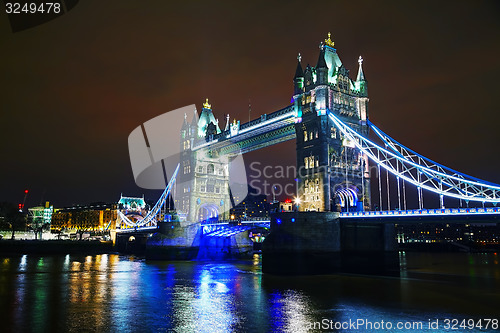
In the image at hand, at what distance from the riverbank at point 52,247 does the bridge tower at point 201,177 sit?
82.5 feet

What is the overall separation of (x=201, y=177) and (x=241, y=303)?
52.3m

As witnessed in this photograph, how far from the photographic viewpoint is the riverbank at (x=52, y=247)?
82312mm

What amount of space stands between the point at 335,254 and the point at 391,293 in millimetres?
11550

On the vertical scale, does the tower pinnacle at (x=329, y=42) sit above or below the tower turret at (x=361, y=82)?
above

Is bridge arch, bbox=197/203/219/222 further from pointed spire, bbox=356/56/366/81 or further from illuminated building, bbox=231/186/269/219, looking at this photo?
illuminated building, bbox=231/186/269/219

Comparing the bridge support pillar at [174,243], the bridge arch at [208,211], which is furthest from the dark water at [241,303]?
the bridge arch at [208,211]

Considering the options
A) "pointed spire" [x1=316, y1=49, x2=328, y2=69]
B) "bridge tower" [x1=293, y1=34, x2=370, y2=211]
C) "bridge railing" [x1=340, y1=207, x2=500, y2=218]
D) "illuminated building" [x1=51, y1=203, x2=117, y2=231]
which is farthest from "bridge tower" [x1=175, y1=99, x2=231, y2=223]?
"illuminated building" [x1=51, y1=203, x2=117, y2=231]

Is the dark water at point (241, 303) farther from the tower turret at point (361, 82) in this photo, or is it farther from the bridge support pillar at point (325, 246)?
the tower turret at point (361, 82)

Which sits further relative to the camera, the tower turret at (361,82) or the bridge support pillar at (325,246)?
the tower turret at (361,82)

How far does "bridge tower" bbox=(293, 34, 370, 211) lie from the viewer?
46656mm

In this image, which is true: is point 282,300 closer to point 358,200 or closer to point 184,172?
point 358,200

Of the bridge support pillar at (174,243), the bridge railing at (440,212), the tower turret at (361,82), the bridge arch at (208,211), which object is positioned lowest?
the bridge support pillar at (174,243)

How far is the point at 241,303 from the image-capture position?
2473 cm

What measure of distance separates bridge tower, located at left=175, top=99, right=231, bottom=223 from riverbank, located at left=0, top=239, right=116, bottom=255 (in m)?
25.1
